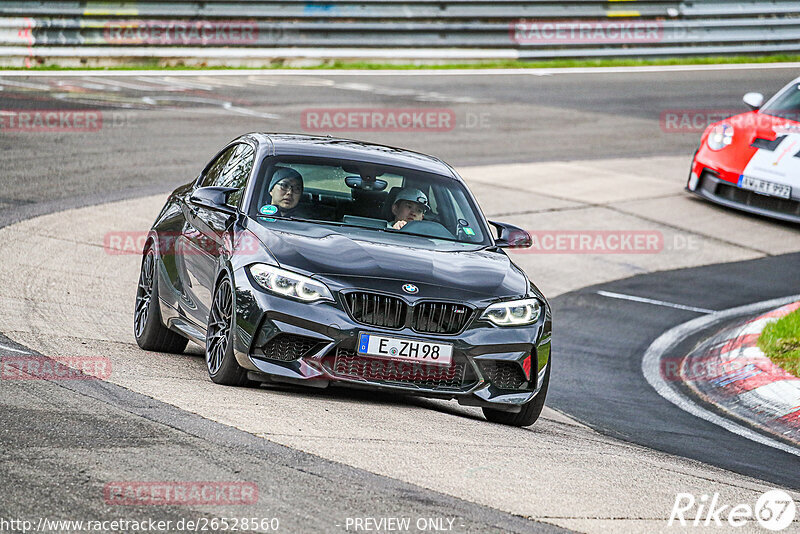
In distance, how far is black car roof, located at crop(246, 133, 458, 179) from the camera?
825 cm

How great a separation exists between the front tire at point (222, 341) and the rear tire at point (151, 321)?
1126mm

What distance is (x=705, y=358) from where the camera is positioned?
34.3 ft

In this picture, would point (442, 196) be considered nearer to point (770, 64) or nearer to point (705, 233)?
point (705, 233)

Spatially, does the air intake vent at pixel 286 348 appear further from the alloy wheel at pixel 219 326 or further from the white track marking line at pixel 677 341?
the white track marking line at pixel 677 341

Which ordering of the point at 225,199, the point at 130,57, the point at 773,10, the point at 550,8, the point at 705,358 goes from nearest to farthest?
the point at 225,199
the point at 705,358
the point at 130,57
the point at 550,8
the point at 773,10

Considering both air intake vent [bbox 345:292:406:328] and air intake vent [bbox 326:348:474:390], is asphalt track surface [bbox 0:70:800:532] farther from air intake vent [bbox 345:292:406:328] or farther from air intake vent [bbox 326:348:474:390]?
air intake vent [bbox 345:292:406:328]

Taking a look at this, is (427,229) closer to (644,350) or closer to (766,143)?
(644,350)

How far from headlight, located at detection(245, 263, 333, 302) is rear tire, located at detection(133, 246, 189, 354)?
172 centimetres

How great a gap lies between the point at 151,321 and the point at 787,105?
428 inches

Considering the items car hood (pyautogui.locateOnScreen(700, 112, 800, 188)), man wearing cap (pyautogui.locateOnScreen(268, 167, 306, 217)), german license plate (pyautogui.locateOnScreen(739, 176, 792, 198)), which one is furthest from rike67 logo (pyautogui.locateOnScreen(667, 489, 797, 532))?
car hood (pyautogui.locateOnScreen(700, 112, 800, 188))

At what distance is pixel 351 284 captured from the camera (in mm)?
6922

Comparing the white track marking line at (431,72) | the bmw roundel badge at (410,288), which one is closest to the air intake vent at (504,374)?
the bmw roundel badge at (410,288)

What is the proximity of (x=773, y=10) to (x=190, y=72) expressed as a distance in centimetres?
1452

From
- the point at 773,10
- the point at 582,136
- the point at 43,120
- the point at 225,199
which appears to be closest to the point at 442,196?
the point at 225,199
